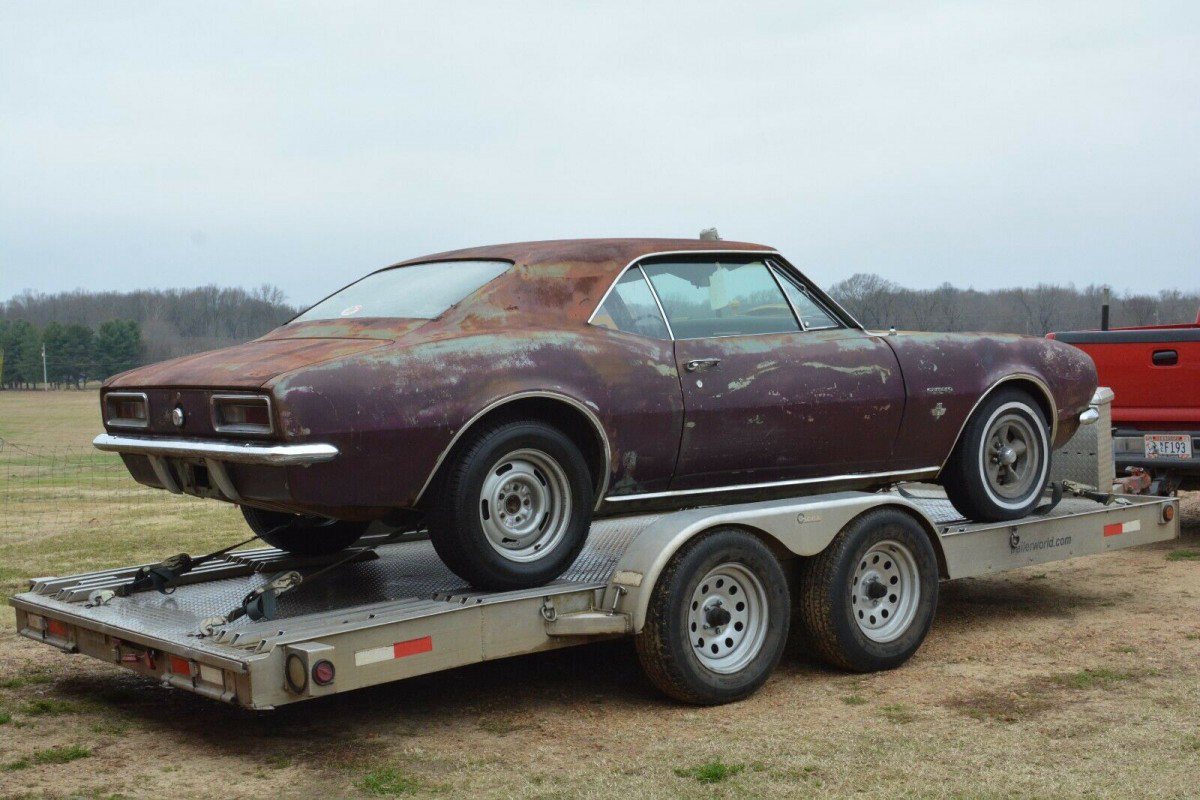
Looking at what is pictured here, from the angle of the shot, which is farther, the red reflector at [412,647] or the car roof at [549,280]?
the car roof at [549,280]

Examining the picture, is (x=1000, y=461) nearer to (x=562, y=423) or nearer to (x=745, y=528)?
(x=745, y=528)

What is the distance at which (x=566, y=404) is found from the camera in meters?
5.24

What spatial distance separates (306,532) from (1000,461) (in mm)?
3576

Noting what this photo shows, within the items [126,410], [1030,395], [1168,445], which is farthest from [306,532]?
[1168,445]

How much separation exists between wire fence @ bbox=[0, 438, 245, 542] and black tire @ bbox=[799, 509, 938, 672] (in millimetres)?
6064

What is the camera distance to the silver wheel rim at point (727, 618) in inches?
215

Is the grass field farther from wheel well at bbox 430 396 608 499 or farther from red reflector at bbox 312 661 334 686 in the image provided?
wheel well at bbox 430 396 608 499

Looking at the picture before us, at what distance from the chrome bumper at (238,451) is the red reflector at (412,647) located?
0.73 metres

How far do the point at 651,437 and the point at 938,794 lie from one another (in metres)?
1.90

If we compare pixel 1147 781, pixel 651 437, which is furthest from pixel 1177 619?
pixel 651 437

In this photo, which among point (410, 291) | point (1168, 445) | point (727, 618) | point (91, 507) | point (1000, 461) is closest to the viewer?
point (727, 618)

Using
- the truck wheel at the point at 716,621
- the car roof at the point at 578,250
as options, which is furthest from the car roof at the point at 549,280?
the truck wheel at the point at 716,621

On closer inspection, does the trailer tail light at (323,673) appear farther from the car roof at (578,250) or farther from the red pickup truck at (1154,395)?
the red pickup truck at (1154,395)

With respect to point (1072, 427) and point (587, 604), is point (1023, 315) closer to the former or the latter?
point (1072, 427)
